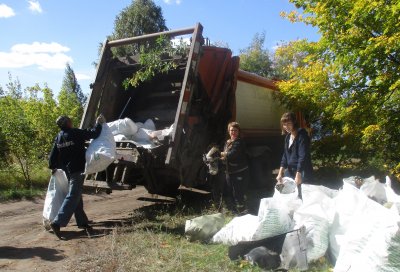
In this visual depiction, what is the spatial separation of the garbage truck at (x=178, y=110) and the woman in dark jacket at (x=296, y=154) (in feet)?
4.90

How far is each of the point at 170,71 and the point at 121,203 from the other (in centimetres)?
264

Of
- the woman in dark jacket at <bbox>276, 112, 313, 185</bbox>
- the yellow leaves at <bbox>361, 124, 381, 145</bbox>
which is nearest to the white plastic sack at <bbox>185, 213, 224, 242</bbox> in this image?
the woman in dark jacket at <bbox>276, 112, 313, 185</bbox>

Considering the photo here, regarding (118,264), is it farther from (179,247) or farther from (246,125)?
(246,125)

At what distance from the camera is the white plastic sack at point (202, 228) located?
4.48 m

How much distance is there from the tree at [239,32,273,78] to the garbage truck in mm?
18826

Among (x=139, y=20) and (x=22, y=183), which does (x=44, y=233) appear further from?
(x=139, y=20)

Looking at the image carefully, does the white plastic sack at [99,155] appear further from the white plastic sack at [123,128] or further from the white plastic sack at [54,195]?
the white plastic sack at [123,128]

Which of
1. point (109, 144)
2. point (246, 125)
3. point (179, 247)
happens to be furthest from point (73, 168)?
point (246, 125)

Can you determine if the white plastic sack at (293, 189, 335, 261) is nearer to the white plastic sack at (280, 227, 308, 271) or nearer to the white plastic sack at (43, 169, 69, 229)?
the white plastic sack at (280, 227, 308, 271)

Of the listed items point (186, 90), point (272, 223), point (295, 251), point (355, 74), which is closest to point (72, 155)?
point (186, 90)

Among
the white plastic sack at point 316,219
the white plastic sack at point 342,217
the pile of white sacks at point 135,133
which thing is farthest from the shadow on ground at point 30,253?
the white plastic sack at point 342,217

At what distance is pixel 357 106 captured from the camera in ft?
19.2

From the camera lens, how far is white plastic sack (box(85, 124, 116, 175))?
5.07m

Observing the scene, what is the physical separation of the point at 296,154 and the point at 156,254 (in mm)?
2028
